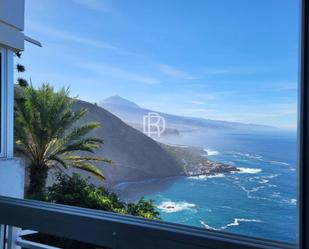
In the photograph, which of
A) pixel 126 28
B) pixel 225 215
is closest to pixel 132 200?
pixel 225 215

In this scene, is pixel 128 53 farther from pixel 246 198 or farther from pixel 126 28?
pixel 246 198

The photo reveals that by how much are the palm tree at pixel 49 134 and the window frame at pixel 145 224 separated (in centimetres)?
613

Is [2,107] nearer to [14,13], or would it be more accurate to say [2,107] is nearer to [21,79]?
[14,13]

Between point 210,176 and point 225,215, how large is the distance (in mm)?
1058

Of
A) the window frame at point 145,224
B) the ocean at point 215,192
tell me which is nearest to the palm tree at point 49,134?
the ocean at point 215,192

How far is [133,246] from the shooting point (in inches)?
39.2

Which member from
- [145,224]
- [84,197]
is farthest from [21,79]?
[145,224]

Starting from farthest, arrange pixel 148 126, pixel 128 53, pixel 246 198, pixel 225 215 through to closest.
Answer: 1. pixel 128 53
2. pixel 148 126
3. pixel 246 198
4. pixel 225 215

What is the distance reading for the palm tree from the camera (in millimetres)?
7160

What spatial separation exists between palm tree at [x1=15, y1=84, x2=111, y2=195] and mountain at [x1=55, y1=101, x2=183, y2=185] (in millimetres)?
1386
